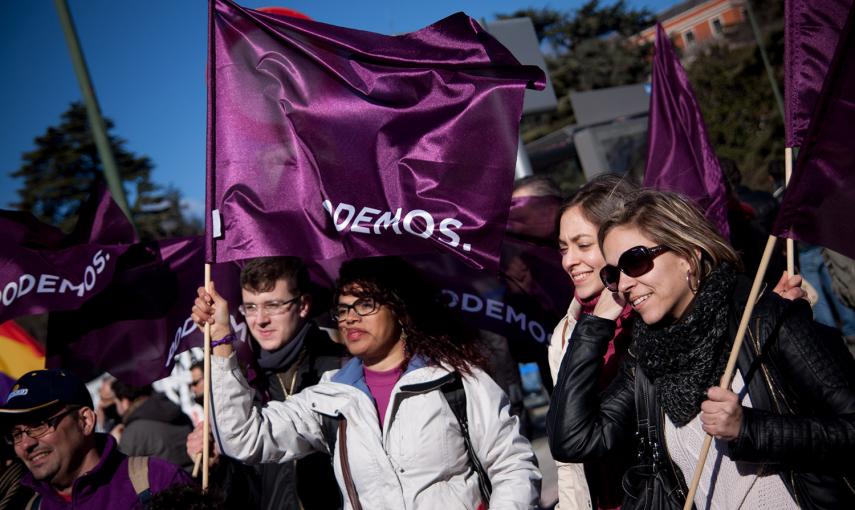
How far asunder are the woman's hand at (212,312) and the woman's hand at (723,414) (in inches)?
74.3

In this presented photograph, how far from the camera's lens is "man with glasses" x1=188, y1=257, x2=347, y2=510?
13.3 feet

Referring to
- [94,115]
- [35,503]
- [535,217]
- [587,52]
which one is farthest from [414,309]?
[587,52]

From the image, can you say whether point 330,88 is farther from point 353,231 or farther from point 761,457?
point 761,457

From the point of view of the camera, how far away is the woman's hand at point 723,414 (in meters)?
2.28

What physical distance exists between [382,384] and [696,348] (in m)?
1.38

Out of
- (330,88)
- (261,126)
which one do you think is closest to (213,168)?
(261,126)

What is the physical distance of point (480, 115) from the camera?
12.1ft

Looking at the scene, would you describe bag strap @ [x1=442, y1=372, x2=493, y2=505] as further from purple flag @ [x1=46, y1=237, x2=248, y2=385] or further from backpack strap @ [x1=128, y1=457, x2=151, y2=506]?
purple flag @ [x1=46, y1=237, x2=248, y2=385]

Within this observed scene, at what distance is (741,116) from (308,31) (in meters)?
37.5

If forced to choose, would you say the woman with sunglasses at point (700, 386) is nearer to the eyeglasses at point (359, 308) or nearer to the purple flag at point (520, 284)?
the eyeglasses at point (359, 308)

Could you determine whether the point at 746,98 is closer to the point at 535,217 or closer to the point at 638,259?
the point at 535,217

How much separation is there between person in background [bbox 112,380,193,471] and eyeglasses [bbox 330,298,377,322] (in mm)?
2463

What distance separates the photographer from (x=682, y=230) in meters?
2.63

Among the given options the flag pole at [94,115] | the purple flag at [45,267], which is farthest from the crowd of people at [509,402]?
the flag pole at [94,115]
